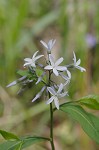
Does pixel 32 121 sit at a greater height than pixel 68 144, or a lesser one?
greater

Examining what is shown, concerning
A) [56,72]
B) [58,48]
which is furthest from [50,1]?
[56,72]

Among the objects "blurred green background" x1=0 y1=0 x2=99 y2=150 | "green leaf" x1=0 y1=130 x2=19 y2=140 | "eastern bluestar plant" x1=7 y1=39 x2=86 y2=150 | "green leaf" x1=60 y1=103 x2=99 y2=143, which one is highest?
"blurred green background" x1=0 y1=0 x2=99 y2=150

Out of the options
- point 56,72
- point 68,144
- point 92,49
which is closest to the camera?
point 56,72

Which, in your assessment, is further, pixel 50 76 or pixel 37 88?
pixel 37 88

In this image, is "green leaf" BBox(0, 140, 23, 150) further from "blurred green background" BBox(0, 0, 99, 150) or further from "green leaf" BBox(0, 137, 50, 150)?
"blurred green background" BBox(0, 0, 99, 150)

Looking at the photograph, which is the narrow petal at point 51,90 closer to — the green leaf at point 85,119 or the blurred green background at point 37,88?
the green leaf at point 85,119

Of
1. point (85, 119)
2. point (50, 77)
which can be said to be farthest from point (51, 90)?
point (85, 119)

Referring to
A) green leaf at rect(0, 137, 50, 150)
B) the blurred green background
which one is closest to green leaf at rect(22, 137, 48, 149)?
green leaf at rect(0, 137, 50, 150)

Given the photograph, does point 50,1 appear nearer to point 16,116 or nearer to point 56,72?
point 16,116

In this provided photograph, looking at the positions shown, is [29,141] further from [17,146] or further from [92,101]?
[92,101]
